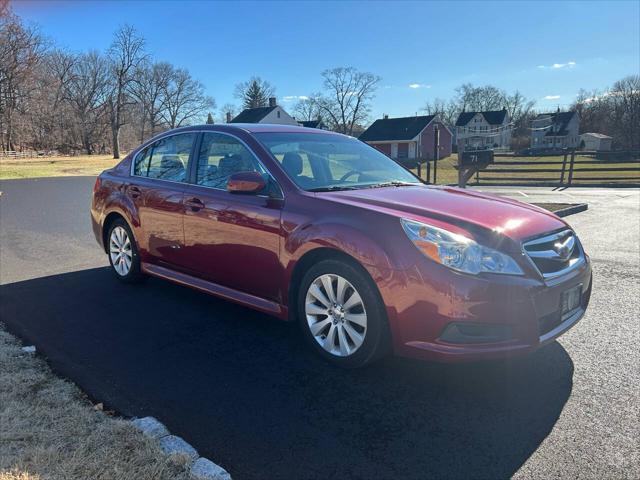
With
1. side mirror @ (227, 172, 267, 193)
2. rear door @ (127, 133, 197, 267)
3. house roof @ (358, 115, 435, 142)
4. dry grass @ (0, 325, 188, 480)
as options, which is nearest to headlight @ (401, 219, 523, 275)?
side mirror @ (227, 172, 267, 193)

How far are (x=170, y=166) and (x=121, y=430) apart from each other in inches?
115

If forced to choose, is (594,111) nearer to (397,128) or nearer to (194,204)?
(397,128)

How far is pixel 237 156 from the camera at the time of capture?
411 centimetres

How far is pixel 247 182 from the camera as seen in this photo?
140 inches

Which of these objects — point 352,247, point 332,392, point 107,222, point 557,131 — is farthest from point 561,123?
point 332,392

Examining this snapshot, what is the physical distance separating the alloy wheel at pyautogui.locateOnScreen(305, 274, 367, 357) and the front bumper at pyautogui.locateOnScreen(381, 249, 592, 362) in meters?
0.27

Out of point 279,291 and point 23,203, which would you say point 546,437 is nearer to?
point 279,291

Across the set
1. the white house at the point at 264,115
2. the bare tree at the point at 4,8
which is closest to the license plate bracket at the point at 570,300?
the bare tree at the point at 4,8

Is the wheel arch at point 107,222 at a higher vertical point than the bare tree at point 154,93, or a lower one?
lower

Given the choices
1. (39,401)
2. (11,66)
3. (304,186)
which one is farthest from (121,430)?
(11,66)

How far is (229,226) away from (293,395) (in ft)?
5.10

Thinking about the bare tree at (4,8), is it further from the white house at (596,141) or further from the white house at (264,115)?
the white house at (596,141)

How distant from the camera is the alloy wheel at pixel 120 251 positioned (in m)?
5.21

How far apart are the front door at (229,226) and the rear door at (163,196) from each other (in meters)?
0.17
